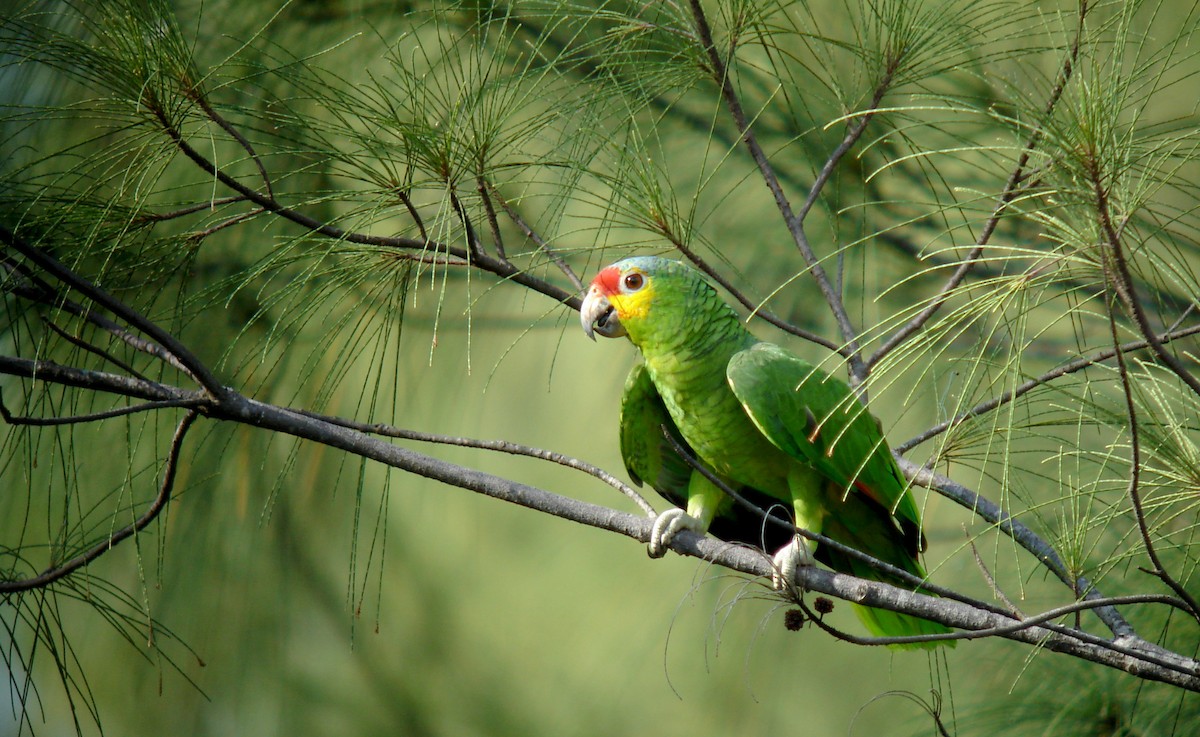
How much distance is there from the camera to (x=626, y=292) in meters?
1.22

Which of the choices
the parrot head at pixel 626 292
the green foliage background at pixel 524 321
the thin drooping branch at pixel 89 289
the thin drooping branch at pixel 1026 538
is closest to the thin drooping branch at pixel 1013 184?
the green foliage background at pixel 524 321

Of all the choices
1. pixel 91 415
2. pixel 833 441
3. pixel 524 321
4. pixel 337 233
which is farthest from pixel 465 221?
pixel 524 321

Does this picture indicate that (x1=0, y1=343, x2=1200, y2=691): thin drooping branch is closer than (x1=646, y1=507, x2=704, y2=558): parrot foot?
Yes

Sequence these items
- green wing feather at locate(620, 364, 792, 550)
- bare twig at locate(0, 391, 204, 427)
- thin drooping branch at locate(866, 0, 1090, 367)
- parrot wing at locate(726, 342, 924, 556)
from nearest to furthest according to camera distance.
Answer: thin drooping branch at locate(866, 0, 1090, 367)
bare twig at locate(0, 391, 204, 427)
parrot wing at locate(726, 342, 924, 556)
green wing feather at locate(620, 364, 792, 550)

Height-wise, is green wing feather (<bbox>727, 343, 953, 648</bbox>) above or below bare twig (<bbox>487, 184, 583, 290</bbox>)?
below

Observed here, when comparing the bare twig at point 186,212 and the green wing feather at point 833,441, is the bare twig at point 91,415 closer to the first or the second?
the bare twig at point 186,212

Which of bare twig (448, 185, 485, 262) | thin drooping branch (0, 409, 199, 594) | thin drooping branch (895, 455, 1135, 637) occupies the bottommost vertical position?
thin drooping branch (895, 455, 1135, 637)

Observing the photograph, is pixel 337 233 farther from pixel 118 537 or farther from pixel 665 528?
pixel 665 528

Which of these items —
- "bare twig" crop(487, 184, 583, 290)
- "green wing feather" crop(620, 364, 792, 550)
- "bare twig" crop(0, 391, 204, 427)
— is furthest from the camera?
"green wing feather" crop(620, 364, 792, 550)

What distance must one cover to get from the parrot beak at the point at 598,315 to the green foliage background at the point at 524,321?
0.07 m

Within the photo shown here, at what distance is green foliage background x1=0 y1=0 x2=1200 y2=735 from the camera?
2.86 ft

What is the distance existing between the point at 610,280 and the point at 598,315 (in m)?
0.05

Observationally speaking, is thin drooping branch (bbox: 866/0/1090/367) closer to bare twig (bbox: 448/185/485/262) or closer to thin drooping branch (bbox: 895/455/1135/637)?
thin drooping branch (bbox: 895/455/1135/637)

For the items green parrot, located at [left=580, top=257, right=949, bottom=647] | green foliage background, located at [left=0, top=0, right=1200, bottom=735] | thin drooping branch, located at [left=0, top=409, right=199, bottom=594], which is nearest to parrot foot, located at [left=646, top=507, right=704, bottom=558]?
green parrot, located at [left=580, top=257, right=949, bottom=647]
